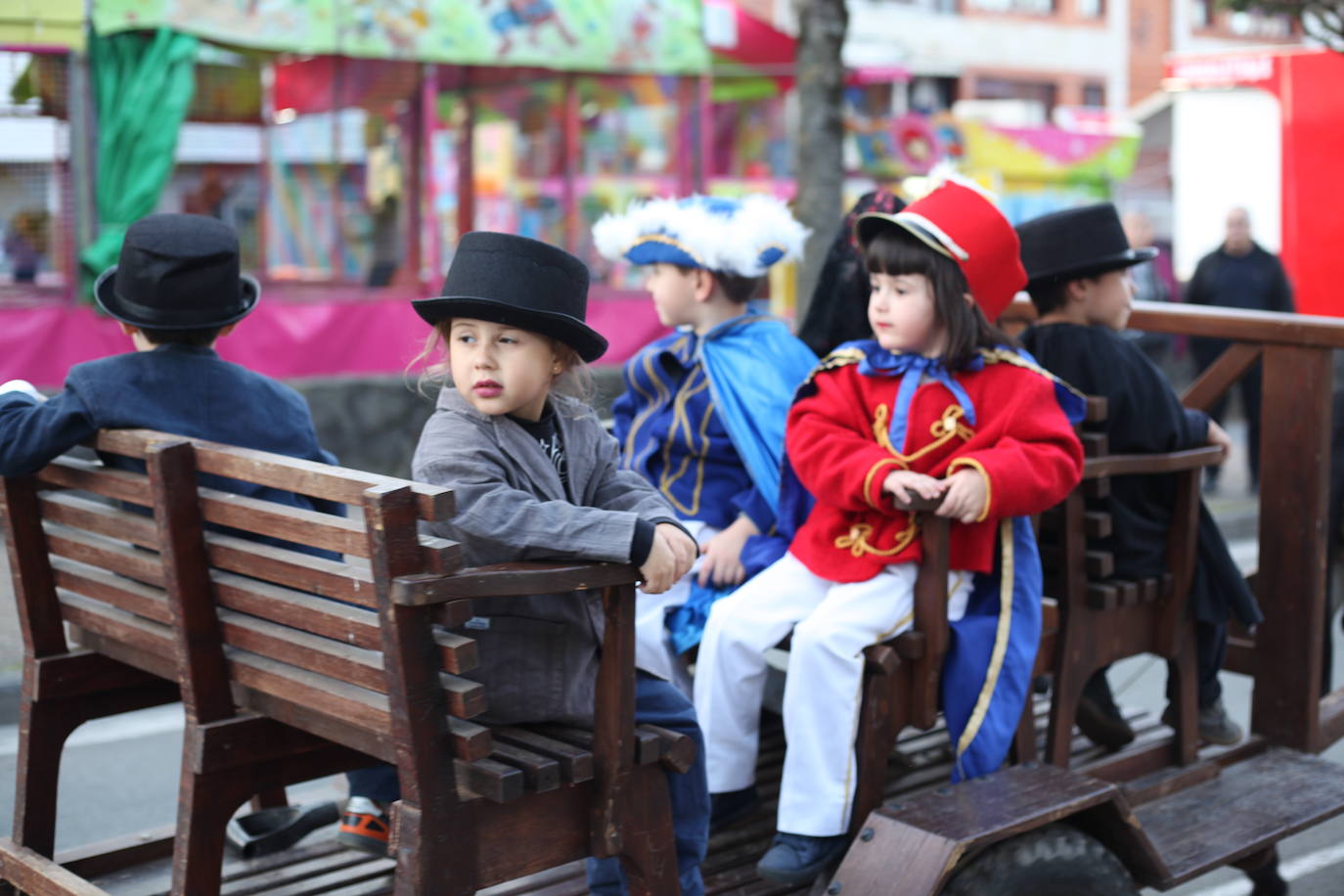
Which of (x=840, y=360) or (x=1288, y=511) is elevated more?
(x=840, y=360)

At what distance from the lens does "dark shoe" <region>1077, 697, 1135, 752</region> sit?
13.7ft

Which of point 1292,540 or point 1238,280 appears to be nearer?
point 1292,540

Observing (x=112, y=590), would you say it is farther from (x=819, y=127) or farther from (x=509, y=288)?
(x=819, y=127)

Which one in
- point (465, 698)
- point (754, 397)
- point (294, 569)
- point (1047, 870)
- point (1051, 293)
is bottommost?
point (1047, 870)

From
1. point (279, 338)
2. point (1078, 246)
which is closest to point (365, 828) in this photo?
point (1078, 246)

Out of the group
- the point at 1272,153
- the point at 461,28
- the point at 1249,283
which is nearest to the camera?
the point at 461,28

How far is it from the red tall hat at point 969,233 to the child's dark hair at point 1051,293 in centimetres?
56

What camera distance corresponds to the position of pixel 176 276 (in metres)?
3.23

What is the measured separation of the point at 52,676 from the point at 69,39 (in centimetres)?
694

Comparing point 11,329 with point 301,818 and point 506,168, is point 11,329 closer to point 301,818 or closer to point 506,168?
point 506,168

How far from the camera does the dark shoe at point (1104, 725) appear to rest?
418 cm

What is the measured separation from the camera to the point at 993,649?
10.9 ft

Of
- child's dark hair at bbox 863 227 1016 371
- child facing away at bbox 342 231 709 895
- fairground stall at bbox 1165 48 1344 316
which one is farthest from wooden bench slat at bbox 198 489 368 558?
fairground stall at bbox 1165 48 1344 316

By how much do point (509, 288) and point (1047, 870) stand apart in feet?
4.80
